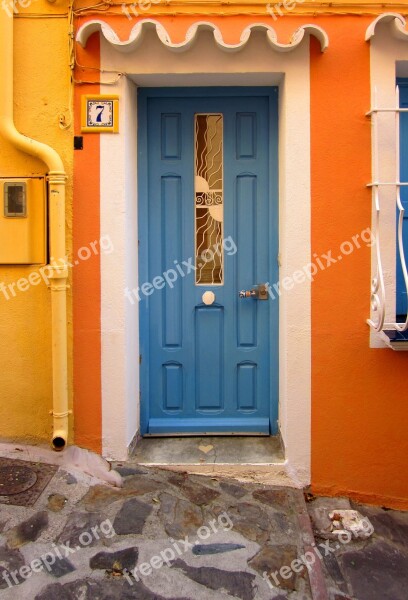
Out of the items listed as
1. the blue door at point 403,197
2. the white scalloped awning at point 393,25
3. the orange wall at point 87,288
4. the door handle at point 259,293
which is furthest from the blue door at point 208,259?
the blue door at point 403,197

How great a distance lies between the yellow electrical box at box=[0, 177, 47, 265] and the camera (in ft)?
12.7

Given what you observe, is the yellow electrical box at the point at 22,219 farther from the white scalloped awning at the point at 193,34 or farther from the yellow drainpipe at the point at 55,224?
the white scalloped awning at the point at 193,34

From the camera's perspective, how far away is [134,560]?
3.09 metres

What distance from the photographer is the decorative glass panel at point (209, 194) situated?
14.0ft

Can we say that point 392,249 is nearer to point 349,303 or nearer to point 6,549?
point 349,303

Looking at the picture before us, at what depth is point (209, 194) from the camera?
14.0 feet

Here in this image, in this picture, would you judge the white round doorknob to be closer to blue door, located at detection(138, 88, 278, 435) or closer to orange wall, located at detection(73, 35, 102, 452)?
blue door, located at detection(138, 88, 278, 435)

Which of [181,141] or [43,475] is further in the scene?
[181,141]

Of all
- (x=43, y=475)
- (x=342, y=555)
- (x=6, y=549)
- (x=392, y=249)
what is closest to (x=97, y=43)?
(x=392, y=249)

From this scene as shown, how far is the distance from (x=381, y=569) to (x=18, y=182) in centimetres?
333

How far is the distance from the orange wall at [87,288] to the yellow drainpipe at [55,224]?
0.11 metres

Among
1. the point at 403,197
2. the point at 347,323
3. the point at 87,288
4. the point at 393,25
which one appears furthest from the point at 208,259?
the point at 393,25

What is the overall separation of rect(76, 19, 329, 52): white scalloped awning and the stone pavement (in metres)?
2.79

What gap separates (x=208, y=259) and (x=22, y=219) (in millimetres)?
1362
